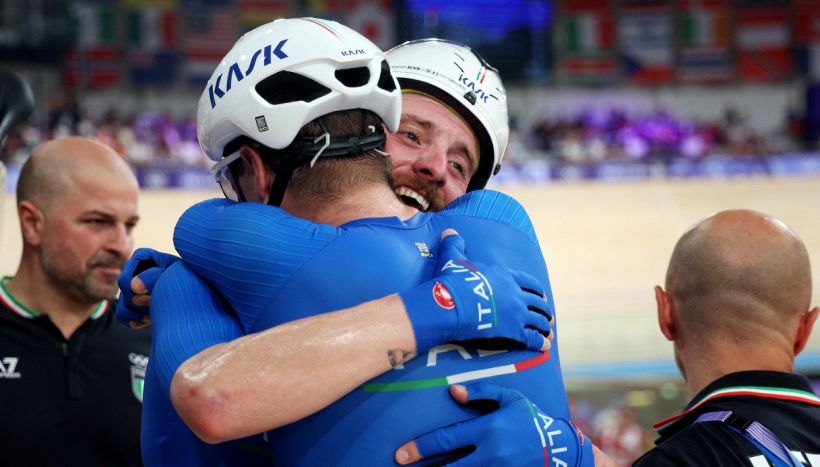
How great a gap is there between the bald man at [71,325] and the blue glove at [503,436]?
185 centimetres

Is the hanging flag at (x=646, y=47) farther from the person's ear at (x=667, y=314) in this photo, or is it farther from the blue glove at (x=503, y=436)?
the blue glove at (x=503, y=436)

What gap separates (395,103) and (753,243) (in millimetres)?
1261

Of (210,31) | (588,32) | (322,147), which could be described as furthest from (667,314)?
(588,32)

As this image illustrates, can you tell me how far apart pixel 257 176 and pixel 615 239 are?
1607cm

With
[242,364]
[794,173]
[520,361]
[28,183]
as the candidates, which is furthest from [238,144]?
[794,173]

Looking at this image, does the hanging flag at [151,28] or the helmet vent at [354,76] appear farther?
the hanging flag at [151,28]

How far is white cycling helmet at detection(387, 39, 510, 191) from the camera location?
2.59m

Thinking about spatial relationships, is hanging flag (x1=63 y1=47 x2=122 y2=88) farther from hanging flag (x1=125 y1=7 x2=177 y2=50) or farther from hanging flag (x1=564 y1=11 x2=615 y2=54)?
hanging flag (x1=564 y1=11 x2=615 y2=54)

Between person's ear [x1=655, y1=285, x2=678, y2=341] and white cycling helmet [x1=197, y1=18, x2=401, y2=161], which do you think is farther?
person's ear [x1=655, y1=285, x2=678, y2=341]

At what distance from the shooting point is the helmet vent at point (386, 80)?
6.22ft

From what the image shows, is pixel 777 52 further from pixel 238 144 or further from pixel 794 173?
pixel 238 144

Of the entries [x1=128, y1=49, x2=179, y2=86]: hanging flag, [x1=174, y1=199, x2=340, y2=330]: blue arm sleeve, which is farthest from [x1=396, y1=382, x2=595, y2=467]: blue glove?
[x1=128, y1=49, x2=179, y2=86]: hanging flag

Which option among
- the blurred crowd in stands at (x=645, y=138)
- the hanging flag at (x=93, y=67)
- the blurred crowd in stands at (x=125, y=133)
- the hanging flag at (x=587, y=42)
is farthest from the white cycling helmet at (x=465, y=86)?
the hanging flag at (x=587, y=42)

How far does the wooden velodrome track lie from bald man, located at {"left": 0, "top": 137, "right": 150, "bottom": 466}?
8292mm
